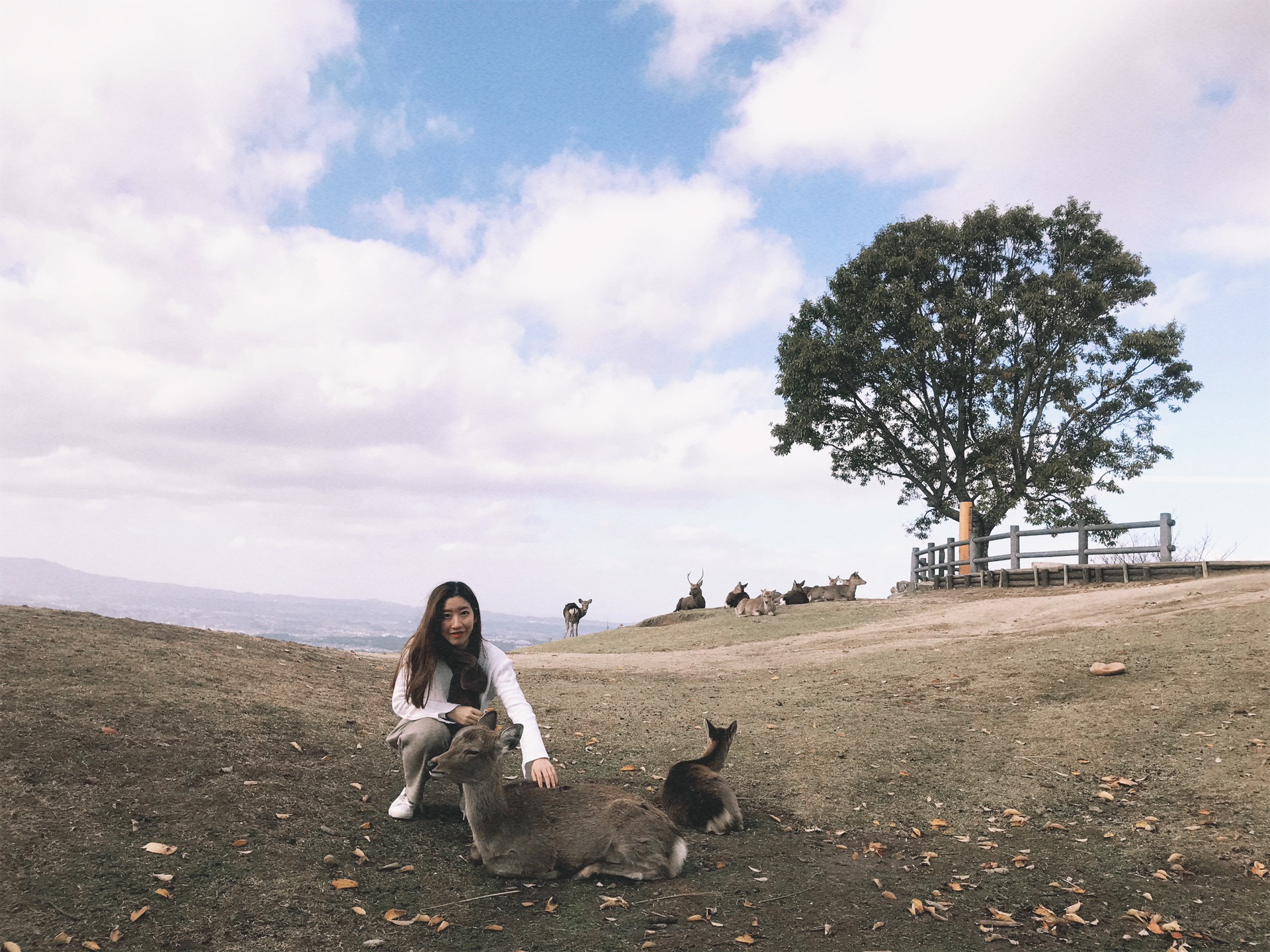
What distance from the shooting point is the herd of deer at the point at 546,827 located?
5477mm

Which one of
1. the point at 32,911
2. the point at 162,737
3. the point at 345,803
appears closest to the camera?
the point at 32,911

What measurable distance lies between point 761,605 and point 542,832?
22002mm

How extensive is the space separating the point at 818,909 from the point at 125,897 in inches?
167

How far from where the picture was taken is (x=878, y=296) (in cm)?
3091

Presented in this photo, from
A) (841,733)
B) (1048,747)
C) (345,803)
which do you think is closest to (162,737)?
(345,803)

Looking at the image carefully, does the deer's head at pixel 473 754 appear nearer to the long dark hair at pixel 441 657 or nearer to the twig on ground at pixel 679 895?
the long dark hair at pixel 441 657

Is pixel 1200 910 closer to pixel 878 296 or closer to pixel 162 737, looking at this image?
pixel 162 737

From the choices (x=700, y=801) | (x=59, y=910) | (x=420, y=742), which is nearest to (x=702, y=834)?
(x=700, y=801)

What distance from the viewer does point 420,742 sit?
6.21 meters

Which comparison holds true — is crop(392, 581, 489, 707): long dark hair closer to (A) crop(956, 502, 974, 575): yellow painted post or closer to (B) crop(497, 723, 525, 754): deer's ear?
(B) crop(497, 723, 525, 754): deer's ear

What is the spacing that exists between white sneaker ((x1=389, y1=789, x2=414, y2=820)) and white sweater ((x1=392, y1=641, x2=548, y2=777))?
680 mm

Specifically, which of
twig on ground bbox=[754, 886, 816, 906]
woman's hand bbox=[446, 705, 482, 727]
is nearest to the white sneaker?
woman's hand bbox=[446, 705, 482, 727]

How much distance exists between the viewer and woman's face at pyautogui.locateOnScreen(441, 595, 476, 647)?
6.29 metres

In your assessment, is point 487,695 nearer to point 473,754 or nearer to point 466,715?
point 466,715
